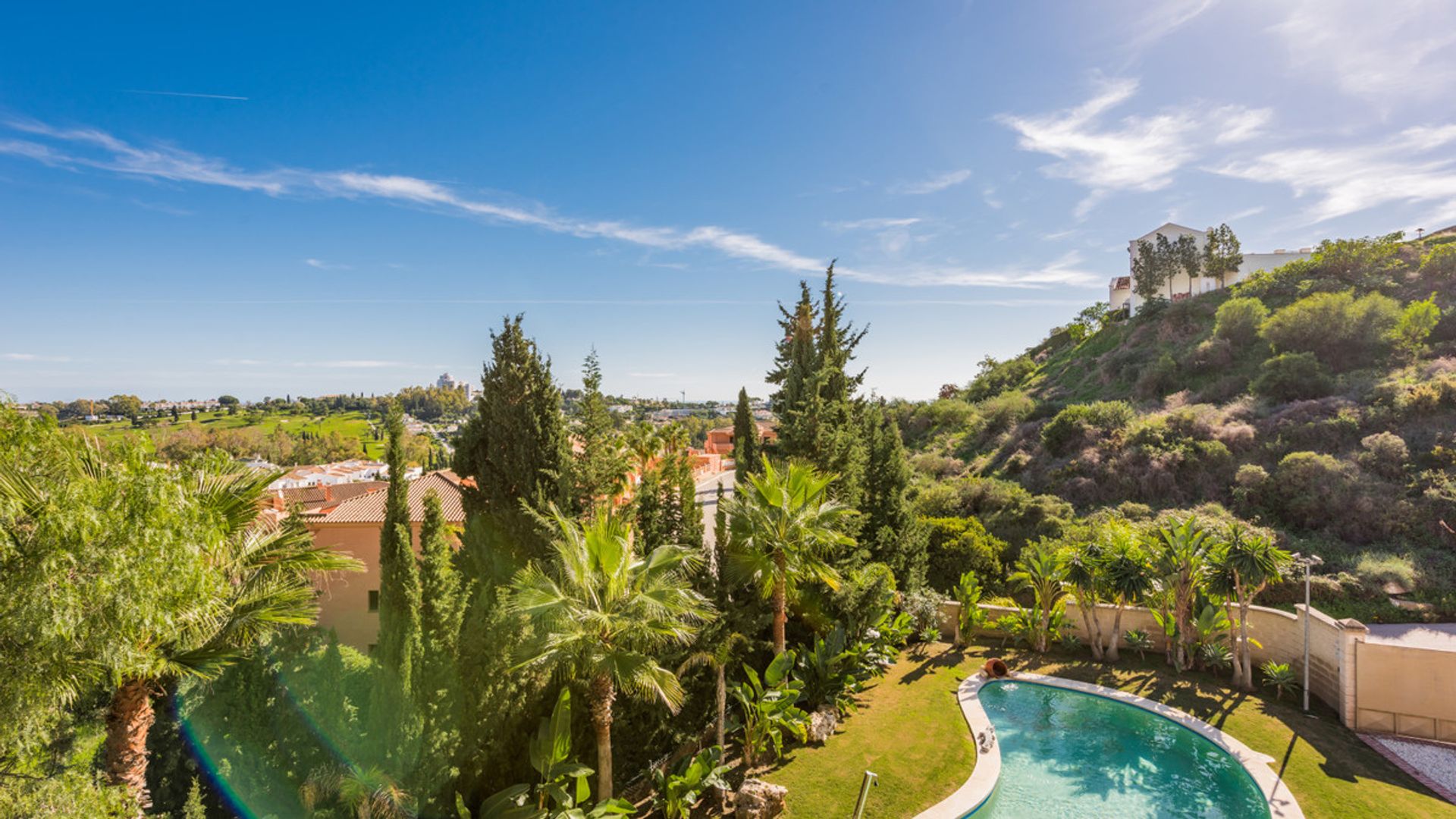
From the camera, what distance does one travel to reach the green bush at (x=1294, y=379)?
31844 mm

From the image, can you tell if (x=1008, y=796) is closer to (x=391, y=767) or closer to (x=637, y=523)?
(x=637, y=523)

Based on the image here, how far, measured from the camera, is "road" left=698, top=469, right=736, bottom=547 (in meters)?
25.0

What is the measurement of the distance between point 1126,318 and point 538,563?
60769mm

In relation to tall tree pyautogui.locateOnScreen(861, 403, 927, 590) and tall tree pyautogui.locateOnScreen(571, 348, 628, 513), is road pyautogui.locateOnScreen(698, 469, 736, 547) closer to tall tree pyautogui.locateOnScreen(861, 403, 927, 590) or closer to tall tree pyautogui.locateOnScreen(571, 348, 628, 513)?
tall tree pyautogui.locateOnScreen(861, 403, 927, 590)

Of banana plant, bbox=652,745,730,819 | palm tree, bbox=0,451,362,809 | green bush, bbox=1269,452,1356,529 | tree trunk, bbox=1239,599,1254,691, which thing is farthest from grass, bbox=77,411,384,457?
green bush, bbox=1269,452,1356,529

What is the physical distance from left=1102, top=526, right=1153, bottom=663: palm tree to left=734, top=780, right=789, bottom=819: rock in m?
10.9

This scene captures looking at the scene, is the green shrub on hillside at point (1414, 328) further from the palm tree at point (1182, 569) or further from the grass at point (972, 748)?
the grass at point (972, 748)

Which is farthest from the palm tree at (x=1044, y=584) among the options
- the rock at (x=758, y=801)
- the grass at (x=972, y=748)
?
the rock at (x=758, y=801)

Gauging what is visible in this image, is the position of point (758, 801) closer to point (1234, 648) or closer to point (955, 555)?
point (1234, 648)

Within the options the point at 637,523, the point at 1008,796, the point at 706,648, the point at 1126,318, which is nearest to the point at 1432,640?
the point at 1008,796

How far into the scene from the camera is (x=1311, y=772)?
10.8m

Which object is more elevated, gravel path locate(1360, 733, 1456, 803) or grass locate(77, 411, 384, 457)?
grass locate(77, 411, 384, 457)

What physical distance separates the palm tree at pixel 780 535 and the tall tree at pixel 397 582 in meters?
5.84

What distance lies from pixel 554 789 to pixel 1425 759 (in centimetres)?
1640
